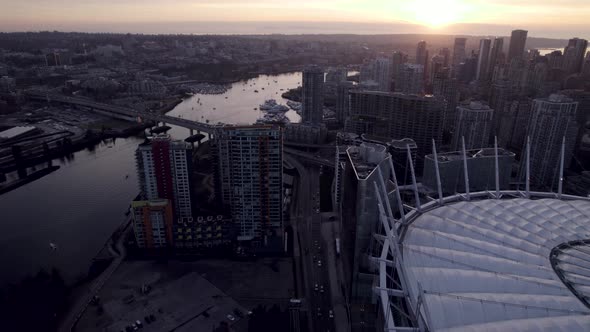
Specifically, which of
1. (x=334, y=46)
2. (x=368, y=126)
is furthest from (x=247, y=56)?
(x=368, y=126)

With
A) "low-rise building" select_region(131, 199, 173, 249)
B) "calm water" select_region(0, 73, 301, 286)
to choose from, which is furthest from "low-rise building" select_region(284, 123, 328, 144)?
"low-rise building" select_region(131, 199, 173, 249)

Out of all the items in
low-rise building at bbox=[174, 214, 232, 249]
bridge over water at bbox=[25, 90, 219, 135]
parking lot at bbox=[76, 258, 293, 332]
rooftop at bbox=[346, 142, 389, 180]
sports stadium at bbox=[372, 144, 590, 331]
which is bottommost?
parking lot at bbox=[76, 258, 293, 332]

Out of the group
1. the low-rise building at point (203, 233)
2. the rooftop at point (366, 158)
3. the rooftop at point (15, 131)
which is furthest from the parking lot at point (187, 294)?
the rooftop at point (15, 131)

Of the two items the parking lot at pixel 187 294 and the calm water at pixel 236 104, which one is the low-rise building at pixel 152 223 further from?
the calm water at pixel 236 104

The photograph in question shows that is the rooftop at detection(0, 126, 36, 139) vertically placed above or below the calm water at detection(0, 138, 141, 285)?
above

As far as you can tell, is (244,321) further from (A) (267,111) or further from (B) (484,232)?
(A) (267,111)

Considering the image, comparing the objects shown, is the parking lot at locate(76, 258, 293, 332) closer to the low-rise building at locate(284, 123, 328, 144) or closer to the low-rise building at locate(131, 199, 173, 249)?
the low-rise building at locate(131, 199, 173, 249)

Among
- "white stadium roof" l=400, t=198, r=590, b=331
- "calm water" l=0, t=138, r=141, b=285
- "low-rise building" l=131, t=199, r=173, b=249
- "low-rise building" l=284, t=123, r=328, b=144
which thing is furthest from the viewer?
"low-rise building" l=284, t=123, r=328, b=144
